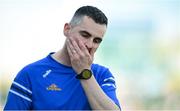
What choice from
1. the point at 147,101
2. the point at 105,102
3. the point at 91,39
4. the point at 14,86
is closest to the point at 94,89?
the point at 105,102

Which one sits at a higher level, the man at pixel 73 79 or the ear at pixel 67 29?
the ear at pixel 67 29

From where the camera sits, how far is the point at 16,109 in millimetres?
3346

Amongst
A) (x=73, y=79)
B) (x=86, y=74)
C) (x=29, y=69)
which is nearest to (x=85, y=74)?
(x=86, y=74)

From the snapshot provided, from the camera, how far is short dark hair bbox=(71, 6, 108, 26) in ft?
11.4

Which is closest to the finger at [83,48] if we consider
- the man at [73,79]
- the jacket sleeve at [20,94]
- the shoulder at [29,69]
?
the man at [73,79]

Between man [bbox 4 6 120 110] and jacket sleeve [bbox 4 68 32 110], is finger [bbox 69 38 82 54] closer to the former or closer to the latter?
man [bbox 4 6 120 110]

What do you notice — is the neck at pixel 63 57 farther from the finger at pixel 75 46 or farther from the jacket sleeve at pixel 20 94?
the jacket sleeve at pixel 20 94

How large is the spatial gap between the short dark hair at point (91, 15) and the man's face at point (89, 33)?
39 mm

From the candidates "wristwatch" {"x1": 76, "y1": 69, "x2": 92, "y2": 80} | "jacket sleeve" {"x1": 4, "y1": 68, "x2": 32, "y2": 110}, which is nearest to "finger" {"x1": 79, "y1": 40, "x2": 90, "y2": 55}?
"wristwatch" {"x1": 76, "y1": 69, "x2": 92, "y2": 80}

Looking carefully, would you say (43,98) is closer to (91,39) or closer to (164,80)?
(91,39)

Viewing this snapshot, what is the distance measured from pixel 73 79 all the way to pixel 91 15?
0.49 m

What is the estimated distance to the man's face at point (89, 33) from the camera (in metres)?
3.39

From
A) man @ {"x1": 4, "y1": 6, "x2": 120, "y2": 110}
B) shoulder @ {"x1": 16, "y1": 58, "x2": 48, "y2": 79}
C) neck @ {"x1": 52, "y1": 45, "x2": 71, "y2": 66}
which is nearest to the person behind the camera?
man @ {"x1": 4, "y1": 6, "x2": 120, "y2": 110}

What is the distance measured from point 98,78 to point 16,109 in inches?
24.9
